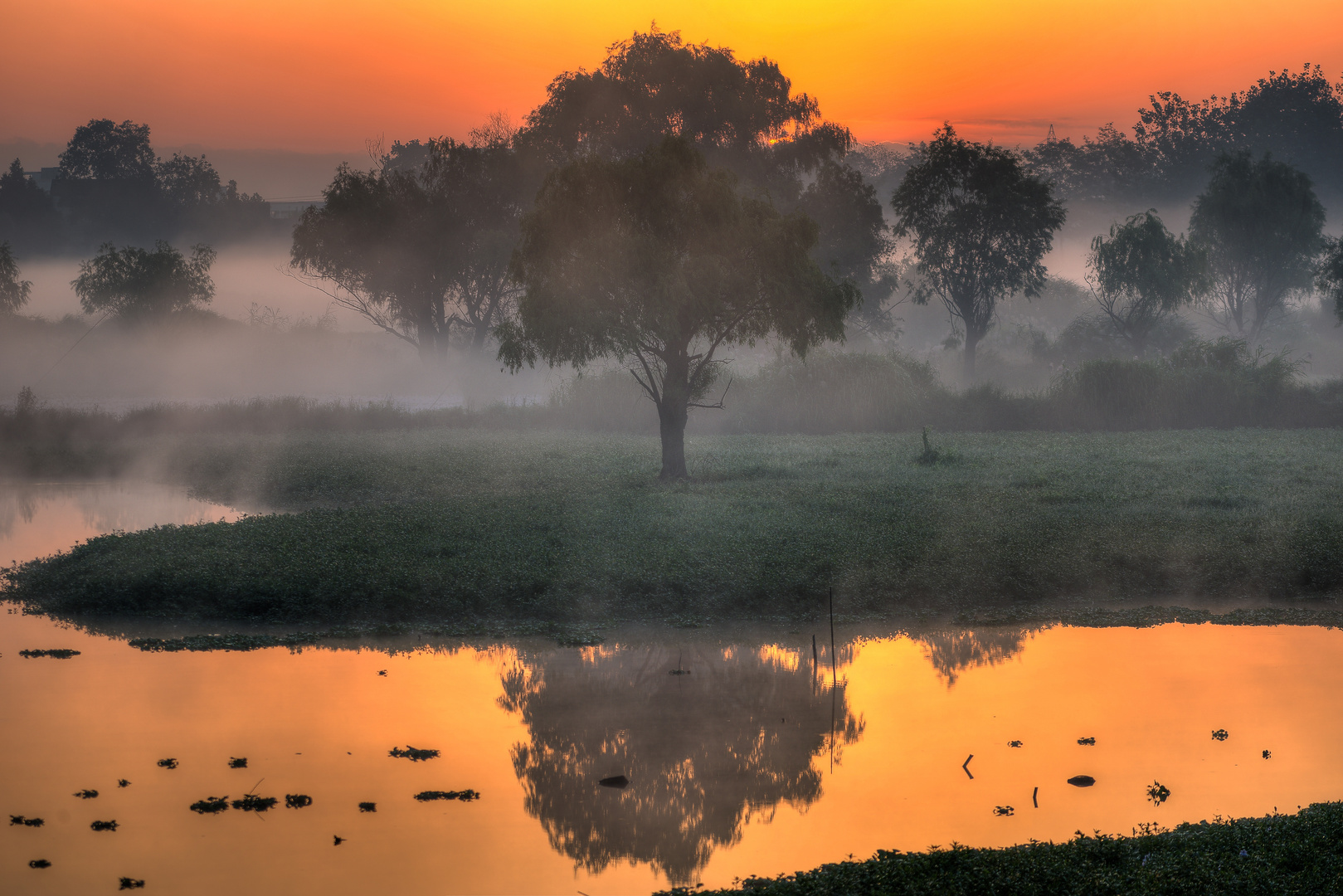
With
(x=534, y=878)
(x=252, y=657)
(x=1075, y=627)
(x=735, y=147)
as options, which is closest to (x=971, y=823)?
(x=534, y=878)

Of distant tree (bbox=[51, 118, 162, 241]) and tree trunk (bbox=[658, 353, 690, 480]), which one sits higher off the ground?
distant tree (bbox=[51, 118, 162, 241])

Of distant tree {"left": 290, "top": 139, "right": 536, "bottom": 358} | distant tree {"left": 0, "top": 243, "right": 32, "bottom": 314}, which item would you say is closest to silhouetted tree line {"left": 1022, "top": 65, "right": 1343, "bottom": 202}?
distant tree {"left": 290, "top": 139, "right": 536, "bottom": 358}

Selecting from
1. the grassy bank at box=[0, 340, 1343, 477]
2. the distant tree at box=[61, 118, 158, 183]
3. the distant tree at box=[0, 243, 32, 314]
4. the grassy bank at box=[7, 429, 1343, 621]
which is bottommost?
the grassy bank at box=[7, 429, 1343, 621]

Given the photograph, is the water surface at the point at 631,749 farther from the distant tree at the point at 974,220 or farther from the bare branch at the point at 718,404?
the distant tree at the point at 974,220

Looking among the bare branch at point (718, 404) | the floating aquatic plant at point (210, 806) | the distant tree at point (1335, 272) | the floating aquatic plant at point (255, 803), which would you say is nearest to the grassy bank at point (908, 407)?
the bare branch at point (718, 404)

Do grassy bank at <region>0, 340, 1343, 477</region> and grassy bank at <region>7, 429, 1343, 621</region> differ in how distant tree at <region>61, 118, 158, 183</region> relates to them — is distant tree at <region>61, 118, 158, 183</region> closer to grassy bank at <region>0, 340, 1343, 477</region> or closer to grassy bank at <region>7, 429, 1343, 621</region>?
grassy bank at <region>0, 340, 1343, 477</region>

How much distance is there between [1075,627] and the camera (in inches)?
653

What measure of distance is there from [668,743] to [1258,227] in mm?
66076

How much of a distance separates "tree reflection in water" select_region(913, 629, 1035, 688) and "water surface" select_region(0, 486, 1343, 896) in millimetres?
49

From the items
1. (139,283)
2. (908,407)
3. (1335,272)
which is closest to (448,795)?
(908,407)

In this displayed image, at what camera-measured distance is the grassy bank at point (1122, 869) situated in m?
7.49

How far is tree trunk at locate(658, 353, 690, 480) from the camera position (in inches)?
1032

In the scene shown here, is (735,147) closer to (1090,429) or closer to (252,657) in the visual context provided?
(1090,429)

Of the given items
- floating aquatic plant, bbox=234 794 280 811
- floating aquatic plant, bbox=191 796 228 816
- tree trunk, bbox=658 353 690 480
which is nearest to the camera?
floating aquatic plant, bbox=191 796 228 816
